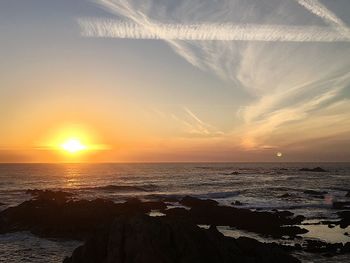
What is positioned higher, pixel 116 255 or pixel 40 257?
pixel 116 255

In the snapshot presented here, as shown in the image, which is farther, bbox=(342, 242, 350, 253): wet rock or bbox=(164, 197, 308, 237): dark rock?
bbox=(164, 197, 308, 237): dark rock

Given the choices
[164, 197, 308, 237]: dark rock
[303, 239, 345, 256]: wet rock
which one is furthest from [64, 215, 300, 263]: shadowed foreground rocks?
[164, 197, 308, 237]: dark rock

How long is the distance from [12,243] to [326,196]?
6310 cm

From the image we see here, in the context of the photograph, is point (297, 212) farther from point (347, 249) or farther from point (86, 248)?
point (86, 248)

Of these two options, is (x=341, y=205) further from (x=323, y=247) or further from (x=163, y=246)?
(x=163, y=246)

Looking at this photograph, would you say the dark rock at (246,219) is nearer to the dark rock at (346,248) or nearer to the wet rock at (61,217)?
the dark rock at (346,248)

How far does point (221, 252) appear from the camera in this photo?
22.7 metres

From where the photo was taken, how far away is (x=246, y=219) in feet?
159

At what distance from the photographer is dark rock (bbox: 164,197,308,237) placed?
140 ft

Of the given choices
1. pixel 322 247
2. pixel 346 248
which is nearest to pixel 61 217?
pixel 322 247

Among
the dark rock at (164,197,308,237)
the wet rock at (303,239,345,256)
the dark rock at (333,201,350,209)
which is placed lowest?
the wet rock at (303,239,345,256)

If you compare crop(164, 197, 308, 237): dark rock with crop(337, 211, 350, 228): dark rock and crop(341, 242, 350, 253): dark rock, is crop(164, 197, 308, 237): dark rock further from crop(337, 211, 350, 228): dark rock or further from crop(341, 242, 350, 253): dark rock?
crop(341, 242, 350, 253): dark rock

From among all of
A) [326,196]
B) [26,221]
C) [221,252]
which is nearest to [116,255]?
[221,252]

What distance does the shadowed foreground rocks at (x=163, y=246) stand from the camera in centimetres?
2153
